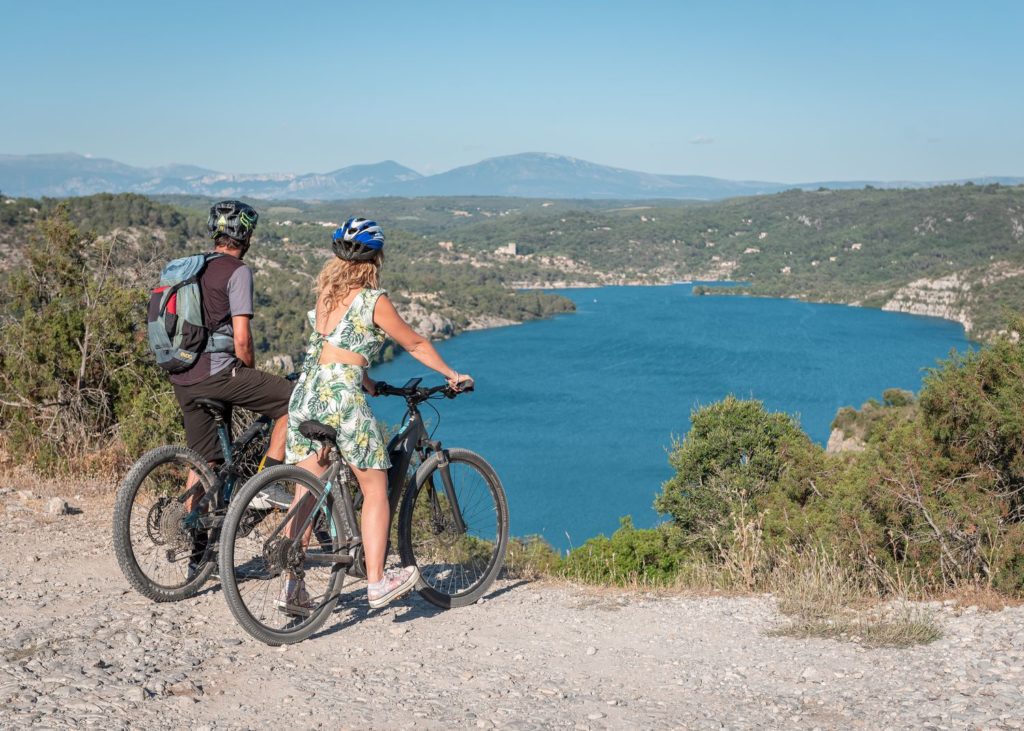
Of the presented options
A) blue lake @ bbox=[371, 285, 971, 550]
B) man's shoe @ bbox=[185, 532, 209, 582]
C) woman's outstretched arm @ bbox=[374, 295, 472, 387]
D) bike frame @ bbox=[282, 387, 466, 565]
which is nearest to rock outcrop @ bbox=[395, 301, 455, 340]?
blue lake @ bbox=[371, 285, 971, 550]

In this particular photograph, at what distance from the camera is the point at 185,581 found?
4098 millimetres

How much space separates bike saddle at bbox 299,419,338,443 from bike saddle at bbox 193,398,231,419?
0.49m

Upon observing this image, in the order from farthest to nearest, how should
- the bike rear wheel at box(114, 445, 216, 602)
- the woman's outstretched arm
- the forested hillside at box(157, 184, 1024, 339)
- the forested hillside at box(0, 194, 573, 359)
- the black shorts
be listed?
the forested hillside at box(157, 184, 1024, 339)
the forested hillside at box(0, 194, 573, 359)
the black shorts
the bike rear wheel at box(114, 445, 216, 602)
the woman's outstretched arm

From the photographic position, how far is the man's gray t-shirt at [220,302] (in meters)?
3.83

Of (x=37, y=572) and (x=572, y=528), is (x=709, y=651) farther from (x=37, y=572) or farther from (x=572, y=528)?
(x=572, y=528)

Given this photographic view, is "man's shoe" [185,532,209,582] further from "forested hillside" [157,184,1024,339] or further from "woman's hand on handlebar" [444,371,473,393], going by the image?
"forested hillside" [157,184,1024,339]

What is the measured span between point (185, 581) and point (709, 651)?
7.73 ft

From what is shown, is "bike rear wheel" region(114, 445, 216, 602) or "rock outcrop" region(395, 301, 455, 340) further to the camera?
"rock outcrop" region(395, 301, 455, 340)

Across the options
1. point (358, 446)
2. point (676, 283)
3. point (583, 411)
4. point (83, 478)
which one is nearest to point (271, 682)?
Result: point (358, 446)

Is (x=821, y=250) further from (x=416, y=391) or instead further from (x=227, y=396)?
(x=227, y=396)

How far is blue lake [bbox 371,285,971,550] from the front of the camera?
46969 millimetres

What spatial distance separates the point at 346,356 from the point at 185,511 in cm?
106

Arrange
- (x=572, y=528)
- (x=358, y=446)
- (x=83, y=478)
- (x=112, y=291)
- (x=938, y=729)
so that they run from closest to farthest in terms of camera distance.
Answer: (x=938, y=729), (x=358, y=446), (x=83, y=478), (x=112, y=291), (x=572, y=528)

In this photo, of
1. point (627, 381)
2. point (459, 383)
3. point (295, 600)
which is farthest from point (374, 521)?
point (627, 381)
